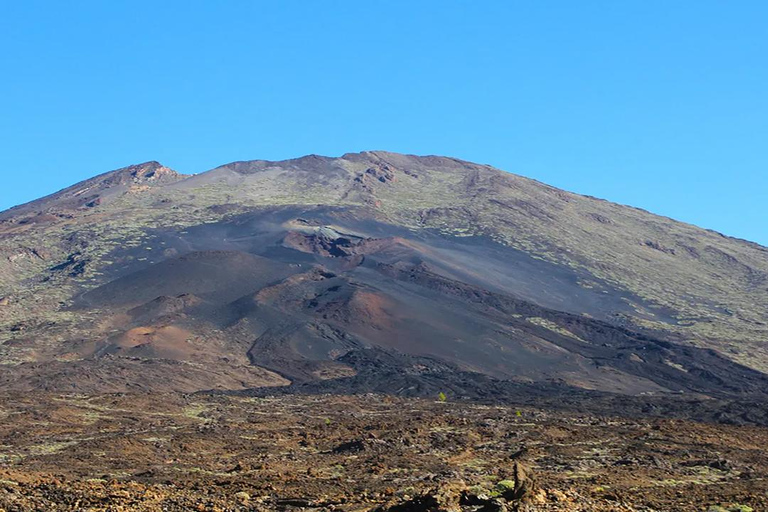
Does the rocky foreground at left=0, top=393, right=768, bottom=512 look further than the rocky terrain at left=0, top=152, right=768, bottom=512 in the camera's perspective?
No

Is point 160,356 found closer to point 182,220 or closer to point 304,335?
point 304,335

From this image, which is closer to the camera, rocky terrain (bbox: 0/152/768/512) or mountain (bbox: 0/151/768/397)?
rocky terrain (bbox: 0/152/768/512)

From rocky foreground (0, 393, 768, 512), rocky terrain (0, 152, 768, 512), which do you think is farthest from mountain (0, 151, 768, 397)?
rocky foreground (0, 393, 768, 512)

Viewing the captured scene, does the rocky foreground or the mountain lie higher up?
the mountain

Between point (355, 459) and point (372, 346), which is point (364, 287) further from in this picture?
point (355, 459)

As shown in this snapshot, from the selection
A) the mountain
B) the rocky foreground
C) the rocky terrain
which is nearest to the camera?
the rocky foreground

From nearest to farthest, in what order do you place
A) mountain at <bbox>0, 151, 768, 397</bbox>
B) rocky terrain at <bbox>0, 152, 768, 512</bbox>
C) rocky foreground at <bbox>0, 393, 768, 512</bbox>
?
rocky foreground at <bbox>0, 393, 768, 512</bbox> < rocky terrain at <bbox>0, 152, 768, 512</bbox> < mountain at <bbox>0, 151, 768, 397</bbox>

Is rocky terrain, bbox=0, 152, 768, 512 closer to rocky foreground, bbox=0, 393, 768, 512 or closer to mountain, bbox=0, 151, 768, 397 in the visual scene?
rocky foreground, bbox=0, 393, 768, 512

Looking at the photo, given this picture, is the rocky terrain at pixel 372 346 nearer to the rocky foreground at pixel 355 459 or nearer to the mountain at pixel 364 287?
the rocky foreground at pixel 355 459
